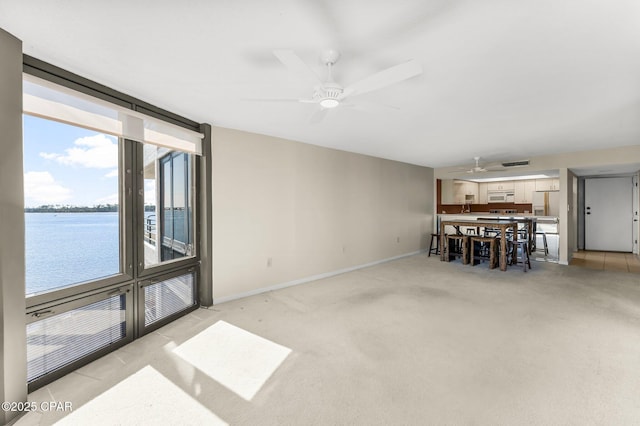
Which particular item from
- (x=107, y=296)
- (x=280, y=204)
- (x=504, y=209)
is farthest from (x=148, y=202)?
(x=504, y=209)

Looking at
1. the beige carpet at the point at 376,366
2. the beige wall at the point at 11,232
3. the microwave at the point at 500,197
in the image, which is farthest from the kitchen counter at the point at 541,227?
the beige wall at the point at 11,232

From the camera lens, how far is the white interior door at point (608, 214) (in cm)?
638

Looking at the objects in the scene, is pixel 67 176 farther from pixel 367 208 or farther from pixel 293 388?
pixel 367 208

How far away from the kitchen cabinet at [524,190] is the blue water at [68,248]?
953 centimetres

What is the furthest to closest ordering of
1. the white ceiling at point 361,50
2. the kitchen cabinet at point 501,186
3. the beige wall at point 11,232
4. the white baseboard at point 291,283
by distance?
the kitchen cabinet at point 501,186
the white baseboard at point 291,283
the beige wall at point 11,232
the white ceiling at point 361,50

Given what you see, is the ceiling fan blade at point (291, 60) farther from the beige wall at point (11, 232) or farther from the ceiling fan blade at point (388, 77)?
the beige wall at point (11, 232)

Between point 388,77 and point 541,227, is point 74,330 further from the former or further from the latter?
point 541,227

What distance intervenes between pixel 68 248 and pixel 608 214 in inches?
405

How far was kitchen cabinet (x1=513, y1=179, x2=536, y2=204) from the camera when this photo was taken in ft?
25.0

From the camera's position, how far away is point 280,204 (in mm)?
3896

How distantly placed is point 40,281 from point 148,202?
0.98 meters

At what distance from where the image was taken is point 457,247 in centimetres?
597

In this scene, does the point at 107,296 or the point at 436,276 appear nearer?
the point at 107,296

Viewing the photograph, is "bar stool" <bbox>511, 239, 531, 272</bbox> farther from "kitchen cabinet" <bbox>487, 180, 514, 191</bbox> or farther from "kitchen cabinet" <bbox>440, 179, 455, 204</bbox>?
"kitchen cabinet" <bbox>487, 180, 514, 191</bbox>
